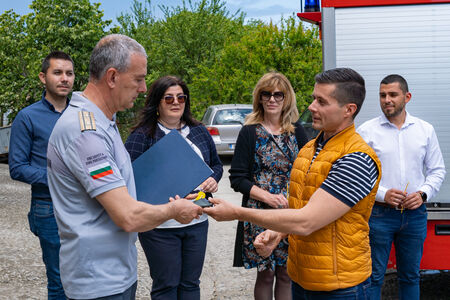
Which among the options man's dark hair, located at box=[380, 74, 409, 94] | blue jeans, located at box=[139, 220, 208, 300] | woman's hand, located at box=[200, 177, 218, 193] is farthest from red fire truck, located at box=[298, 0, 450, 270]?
blue jeans, located at box=[139, 220, 208, 300]

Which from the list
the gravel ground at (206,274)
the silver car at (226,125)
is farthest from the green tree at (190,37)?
the gravel ground at (206,274)

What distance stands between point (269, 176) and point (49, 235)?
1724 millimetres

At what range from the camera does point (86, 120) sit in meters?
2.31

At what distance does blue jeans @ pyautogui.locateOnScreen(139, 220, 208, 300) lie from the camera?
152 inches

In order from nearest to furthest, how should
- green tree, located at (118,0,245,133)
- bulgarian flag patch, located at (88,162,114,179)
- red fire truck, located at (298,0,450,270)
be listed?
bulgarian flag patch, located at (88,162,114,179), red fire truck, located at (298,0,450,270), green tree, located at (118,0,245,133)

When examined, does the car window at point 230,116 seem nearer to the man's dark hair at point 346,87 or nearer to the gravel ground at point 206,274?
the gravel ground at point 206,274

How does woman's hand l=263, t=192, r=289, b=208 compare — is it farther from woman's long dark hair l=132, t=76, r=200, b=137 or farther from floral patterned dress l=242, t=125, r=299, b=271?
woman's long dark hair l=132, t=76, r=200, b=137

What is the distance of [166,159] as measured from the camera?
9.16 ft

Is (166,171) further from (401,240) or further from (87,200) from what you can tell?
(401,240)

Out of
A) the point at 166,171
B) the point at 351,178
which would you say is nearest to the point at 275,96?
the point at 166,171

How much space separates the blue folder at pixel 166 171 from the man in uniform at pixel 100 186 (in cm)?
21

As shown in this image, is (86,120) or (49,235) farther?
(49,235)

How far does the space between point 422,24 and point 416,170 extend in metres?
1.29

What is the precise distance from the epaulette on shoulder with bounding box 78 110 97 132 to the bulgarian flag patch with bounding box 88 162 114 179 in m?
0.17
